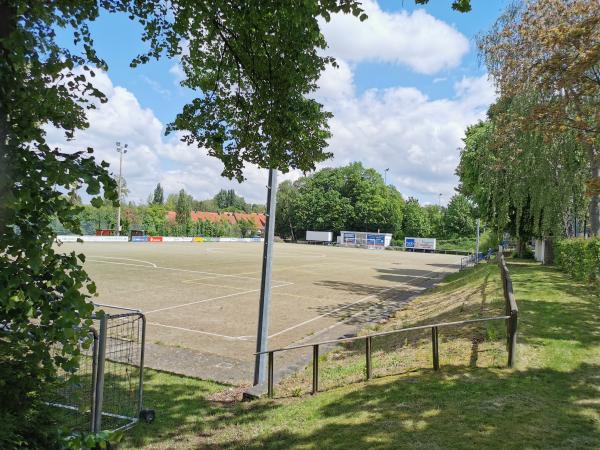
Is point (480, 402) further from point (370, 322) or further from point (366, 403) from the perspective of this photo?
point (370, 322)

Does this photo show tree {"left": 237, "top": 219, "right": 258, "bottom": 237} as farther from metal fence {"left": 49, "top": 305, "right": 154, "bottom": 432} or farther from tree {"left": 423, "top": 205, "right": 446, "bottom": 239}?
metal fence {"left": 49, "top": 305, "right": 154, "bottom": 432}

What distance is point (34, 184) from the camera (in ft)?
8.20

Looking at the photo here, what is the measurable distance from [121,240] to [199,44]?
6847 centimetres

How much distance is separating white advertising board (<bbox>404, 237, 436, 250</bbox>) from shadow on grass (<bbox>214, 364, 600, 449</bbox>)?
85383 mm

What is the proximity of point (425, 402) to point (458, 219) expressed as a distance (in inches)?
3998

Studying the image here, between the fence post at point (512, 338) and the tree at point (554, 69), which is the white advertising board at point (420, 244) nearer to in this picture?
the tree at point (554, 69)

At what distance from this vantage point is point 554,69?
38.5ft

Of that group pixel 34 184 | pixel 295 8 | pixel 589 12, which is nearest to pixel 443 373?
pixel 295 8

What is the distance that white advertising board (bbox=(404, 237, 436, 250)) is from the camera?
296 ft

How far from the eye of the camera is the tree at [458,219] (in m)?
101

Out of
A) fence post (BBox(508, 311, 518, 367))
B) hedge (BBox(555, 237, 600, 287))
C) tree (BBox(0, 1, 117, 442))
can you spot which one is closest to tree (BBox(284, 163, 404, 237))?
hedge (BBox(555, 237, 600, 287))

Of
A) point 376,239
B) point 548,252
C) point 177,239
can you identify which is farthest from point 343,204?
point 548,252

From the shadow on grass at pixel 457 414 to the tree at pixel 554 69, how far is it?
6.06 m

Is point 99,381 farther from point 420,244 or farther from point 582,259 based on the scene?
point 420,244
